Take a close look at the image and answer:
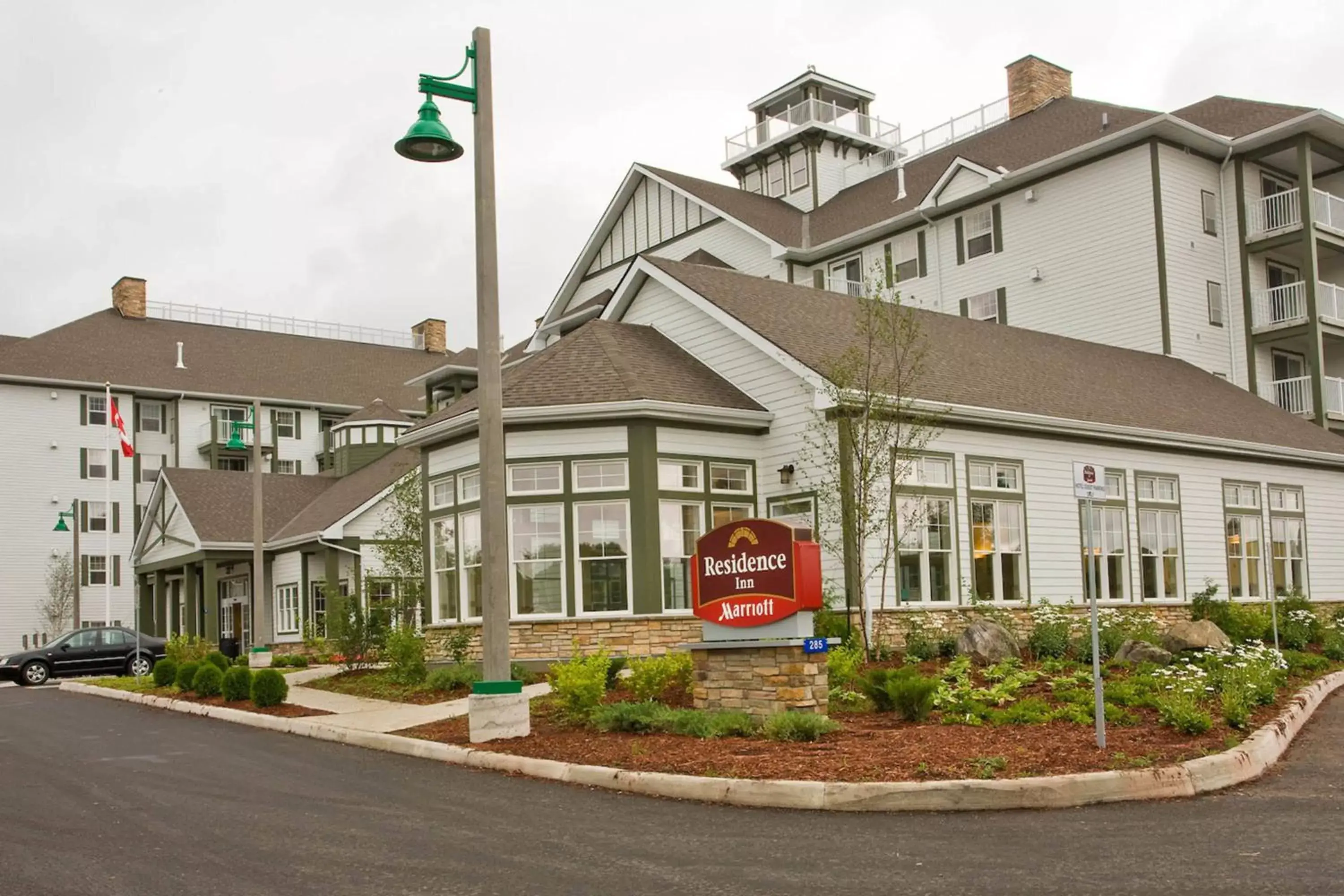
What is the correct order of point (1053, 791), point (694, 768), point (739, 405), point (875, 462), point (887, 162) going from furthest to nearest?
point (887, 162)
point (739, 405)
point (875, 462)
point (694, 768)
point (1053, 791)

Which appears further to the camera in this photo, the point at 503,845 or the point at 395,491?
the point at 395,491

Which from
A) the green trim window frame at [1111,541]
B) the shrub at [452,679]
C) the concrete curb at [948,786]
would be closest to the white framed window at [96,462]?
the shrub at [452,679]

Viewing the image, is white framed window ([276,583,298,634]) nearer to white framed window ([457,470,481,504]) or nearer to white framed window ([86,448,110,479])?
white framed window ([86,448,110,479])

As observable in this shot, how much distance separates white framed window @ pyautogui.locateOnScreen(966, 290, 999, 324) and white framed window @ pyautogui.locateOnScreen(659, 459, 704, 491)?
17223mm

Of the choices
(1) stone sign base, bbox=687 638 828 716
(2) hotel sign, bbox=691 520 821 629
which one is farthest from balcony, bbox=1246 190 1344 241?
(1) stone sign base, bbox=687 638 828 716

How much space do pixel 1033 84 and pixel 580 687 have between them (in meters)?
33.5

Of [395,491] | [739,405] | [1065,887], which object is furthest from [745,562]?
[395,491]

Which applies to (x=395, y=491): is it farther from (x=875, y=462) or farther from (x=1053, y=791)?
(x=1053, y=791)

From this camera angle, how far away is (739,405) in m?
22.6

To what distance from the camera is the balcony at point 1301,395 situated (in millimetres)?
34812

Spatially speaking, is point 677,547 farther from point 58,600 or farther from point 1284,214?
point 58,600

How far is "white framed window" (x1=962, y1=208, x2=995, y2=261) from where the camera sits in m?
37.2

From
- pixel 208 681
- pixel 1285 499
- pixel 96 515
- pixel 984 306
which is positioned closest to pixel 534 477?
pixel 208 681

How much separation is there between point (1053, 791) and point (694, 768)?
2.98m
